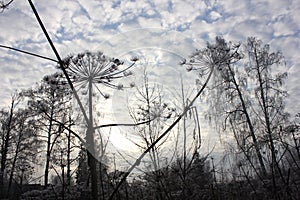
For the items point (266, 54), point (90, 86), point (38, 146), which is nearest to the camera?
point (90, 86)

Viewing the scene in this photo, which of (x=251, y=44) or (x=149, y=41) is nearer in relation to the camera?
(x=149, y=41)

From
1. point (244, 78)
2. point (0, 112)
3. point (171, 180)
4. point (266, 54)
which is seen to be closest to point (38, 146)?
point (0, 112)

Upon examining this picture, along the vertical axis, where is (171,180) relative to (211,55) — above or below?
below

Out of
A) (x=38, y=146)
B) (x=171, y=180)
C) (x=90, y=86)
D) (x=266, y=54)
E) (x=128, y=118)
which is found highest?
(x=266, y=54)

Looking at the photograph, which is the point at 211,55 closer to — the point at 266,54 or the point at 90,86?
the point at 90,86

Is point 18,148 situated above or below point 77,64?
above

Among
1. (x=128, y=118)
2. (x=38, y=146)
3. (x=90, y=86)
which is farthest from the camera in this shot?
(x=38, y=146)

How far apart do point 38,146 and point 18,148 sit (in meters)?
4.94

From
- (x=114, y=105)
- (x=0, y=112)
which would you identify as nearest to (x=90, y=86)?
(x=114, y=105)

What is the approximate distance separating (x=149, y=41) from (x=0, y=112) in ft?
107

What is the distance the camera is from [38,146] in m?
24.6

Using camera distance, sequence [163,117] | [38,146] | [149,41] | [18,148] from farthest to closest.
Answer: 1. [18,148]
2. [38,146]
3. [163,117]
4. [149,41]

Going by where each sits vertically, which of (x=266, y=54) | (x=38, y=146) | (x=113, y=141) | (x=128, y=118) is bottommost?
(x=113, y=141)

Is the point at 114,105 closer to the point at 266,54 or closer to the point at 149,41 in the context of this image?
the point at 149,41
